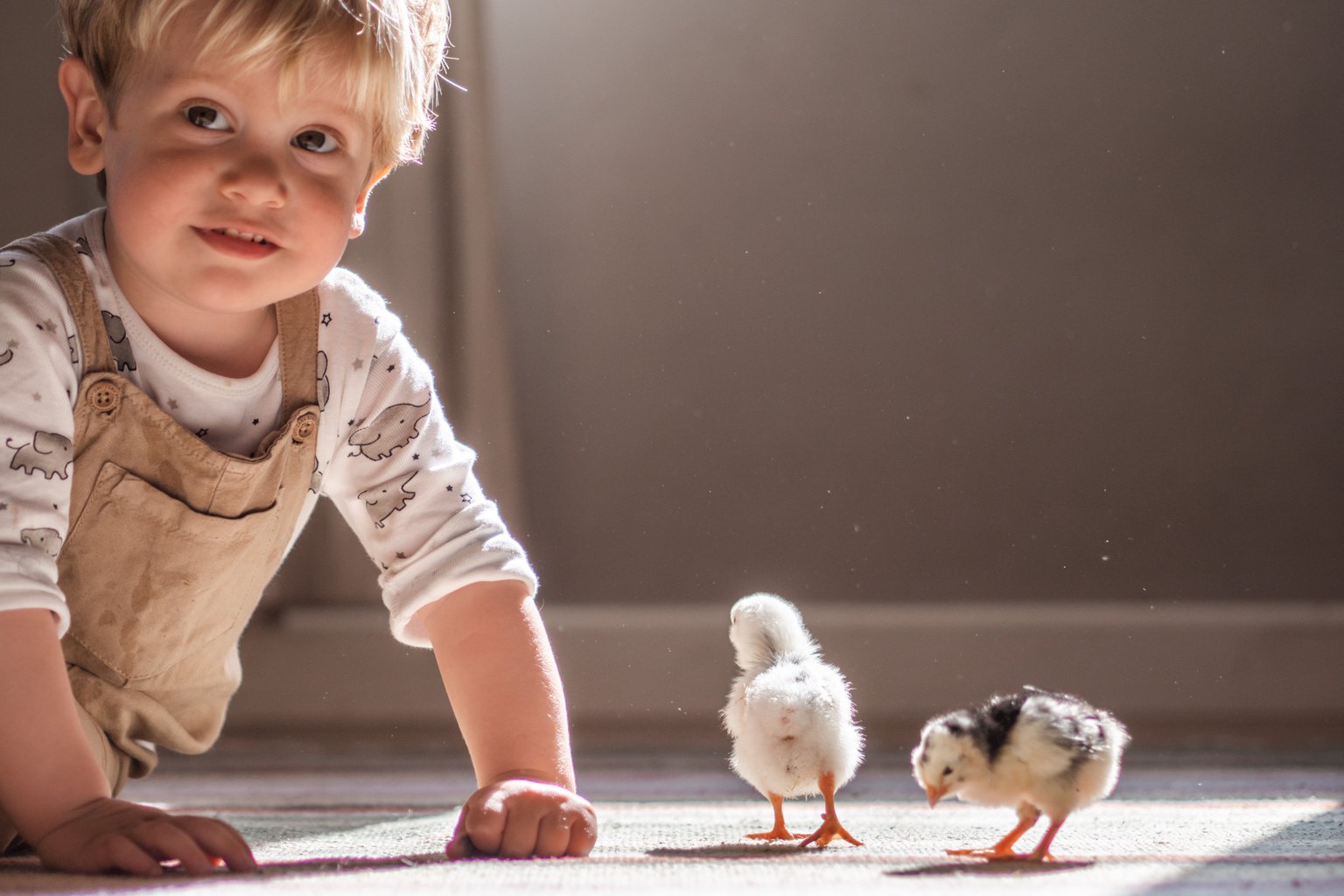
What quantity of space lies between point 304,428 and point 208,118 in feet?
0.70

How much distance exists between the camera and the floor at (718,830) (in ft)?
1.89

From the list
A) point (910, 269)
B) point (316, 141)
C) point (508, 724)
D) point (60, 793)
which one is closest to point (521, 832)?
point (508, 724)

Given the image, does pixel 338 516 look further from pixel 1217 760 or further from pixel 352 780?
pixel 1217 760

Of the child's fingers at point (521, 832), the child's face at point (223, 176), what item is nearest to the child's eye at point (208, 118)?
the child's face at point (223, 176)

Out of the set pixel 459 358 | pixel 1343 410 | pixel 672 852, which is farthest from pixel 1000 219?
pixel 672 852

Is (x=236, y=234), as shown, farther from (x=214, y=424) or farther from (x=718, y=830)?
(x=718, y=830)

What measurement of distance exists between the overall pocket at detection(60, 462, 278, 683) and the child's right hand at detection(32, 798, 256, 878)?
248mm

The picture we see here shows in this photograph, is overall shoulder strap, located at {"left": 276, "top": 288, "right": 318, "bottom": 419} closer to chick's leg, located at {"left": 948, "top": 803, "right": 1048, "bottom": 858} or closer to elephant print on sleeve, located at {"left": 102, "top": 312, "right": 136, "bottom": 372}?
elephant print on sleeve, located at {"left": 102, "top": 312, "right": 136, "bottom": 372}

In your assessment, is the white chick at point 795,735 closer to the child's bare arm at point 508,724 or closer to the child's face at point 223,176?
the child's bare arm at point 508,724

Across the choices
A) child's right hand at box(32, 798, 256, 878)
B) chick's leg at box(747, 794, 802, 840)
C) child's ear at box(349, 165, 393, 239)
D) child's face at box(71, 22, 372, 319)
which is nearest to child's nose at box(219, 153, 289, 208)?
child's face at box(71, 22, 372, 319)

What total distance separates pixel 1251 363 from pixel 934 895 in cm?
138

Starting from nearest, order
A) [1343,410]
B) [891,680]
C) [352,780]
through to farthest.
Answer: [352,780] → [891,680] → [1343,410]

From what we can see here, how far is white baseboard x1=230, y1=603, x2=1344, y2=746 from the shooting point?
1.60 metres

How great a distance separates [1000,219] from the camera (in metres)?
1.74
